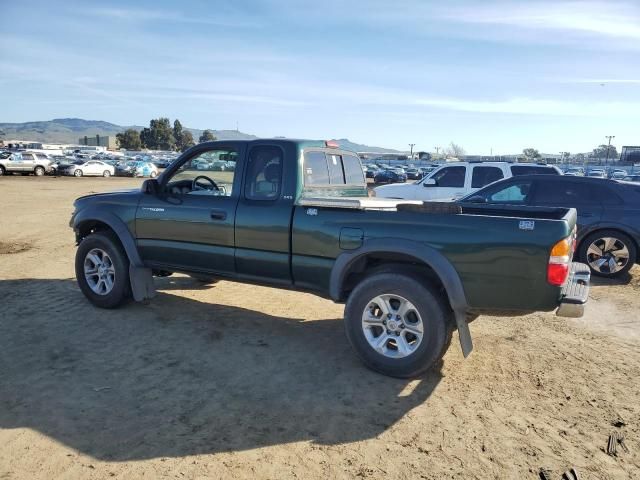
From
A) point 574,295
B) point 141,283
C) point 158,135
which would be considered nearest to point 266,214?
point 141,283

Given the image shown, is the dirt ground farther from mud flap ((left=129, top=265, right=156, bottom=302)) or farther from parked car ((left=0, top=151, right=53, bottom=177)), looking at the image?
parked car ((left=0, top=151, right=53, bottom=177))

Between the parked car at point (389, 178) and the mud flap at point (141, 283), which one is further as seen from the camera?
the parked car at point (389, 178)

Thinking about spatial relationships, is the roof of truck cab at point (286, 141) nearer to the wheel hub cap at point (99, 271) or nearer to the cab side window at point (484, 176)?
the wheel hub cap at point (99, 271)

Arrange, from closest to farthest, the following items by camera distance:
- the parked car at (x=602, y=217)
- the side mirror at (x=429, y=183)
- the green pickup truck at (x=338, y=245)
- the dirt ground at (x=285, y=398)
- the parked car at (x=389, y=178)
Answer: the dirt ground at (x=285, y=398)
the green pickup truck at (x=338, y=245)
the parked car at (x=602, y=217)
the side mirror at (x=429, y=183)
the parked car at (x=389, y=178)

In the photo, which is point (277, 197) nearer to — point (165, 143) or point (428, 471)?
point (428, 471)

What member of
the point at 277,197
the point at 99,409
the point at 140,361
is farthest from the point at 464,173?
the point at 99,409

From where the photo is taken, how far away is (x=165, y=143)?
134250 mm

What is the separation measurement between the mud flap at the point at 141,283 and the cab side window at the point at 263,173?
1.72 metres

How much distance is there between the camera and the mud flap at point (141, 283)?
574cm

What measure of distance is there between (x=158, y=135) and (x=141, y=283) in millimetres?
137219

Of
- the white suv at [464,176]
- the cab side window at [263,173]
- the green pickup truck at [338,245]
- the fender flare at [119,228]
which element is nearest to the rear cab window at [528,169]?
the white suv at [464,176]

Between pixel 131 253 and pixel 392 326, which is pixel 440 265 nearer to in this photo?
pixel 392 326

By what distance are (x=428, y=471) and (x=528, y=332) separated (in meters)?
3.07

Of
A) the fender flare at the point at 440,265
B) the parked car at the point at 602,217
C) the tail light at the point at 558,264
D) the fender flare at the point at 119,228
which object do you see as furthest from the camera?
the parked car at the point at 602,217
